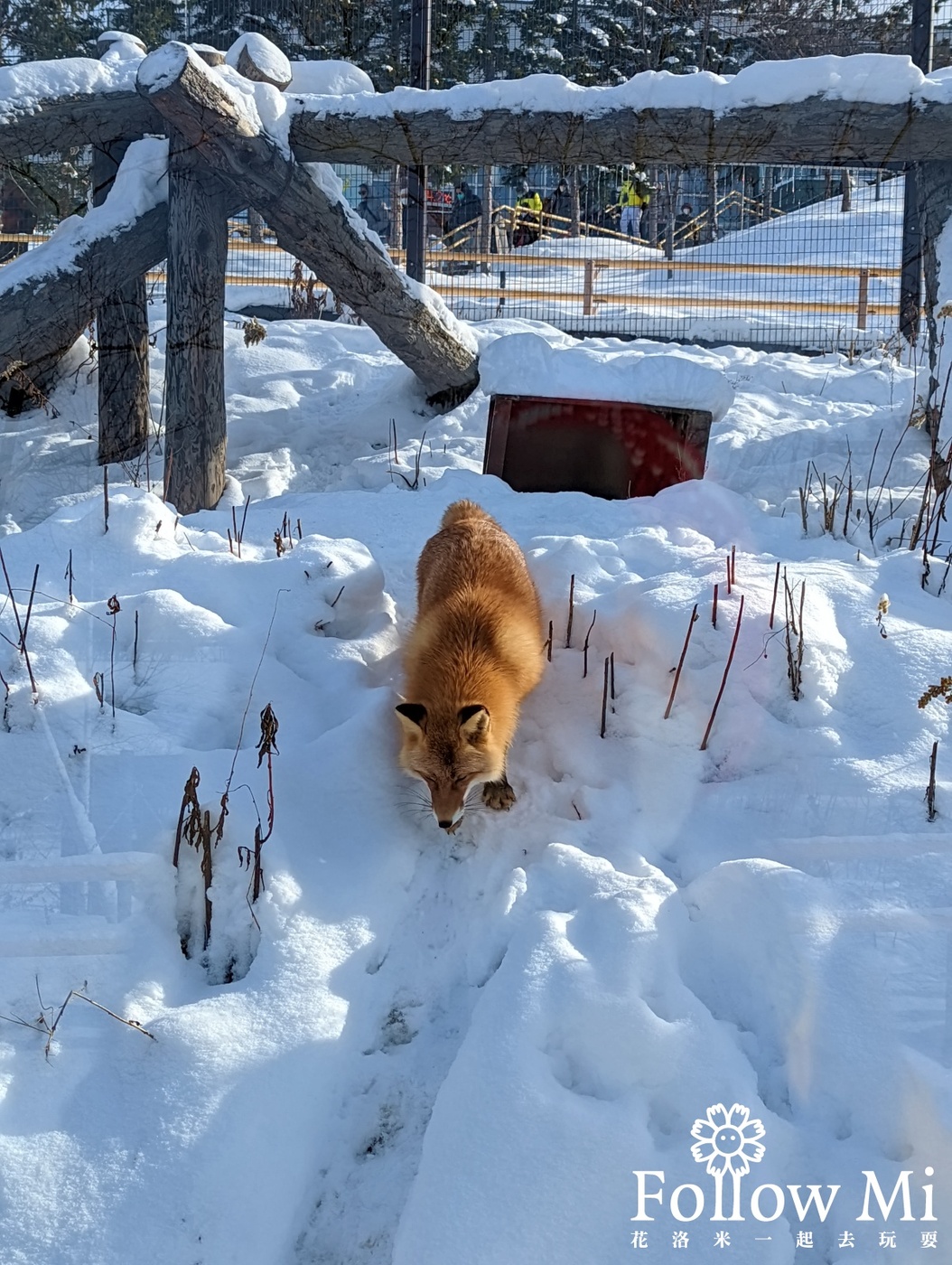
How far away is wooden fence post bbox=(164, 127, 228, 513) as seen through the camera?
5816 mm

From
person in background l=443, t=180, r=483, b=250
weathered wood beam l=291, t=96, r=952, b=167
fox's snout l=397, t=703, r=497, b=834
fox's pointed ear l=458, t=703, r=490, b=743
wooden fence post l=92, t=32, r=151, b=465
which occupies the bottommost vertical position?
fox's snout l=397, t=703, r=497, b=834

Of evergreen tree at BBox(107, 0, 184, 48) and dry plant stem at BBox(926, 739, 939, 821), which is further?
evergreen tree at BBox(107, 0, 184, 48)

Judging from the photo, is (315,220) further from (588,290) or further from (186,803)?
(588,290)

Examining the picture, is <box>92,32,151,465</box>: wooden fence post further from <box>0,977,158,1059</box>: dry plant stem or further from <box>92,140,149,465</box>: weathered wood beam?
<box>0,977,158,1059</box>: dry plant stem

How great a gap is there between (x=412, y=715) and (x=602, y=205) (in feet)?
79.4

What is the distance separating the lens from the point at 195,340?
5.91m

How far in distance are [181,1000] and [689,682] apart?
6.37ft

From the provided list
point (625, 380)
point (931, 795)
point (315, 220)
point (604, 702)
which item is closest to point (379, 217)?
point (315, 220)

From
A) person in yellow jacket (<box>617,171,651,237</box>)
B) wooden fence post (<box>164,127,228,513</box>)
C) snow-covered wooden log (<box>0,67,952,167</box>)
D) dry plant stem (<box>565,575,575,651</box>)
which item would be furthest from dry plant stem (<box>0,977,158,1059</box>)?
person in yellow jacket (<box>617,171,651,237</box>)

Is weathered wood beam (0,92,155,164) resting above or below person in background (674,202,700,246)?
below

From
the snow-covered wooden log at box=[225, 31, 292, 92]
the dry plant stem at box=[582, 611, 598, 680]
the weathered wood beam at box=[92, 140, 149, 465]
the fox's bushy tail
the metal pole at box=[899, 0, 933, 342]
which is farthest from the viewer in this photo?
the metal pole at box=[899, 0, 933, 342]

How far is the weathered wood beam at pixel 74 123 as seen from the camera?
5.93m

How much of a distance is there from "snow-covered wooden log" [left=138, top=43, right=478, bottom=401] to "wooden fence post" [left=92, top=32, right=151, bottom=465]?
119cm

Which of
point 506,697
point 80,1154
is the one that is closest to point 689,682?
point 506,697
